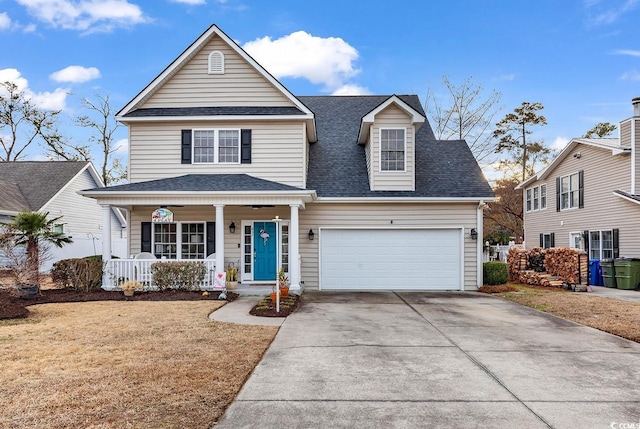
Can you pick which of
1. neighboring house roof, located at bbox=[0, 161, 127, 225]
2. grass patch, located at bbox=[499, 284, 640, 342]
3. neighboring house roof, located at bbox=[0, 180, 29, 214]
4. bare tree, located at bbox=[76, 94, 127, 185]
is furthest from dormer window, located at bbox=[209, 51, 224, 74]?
bare tree, located at bbox=[76, 94, 127, 185]

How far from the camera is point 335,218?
1357 cm

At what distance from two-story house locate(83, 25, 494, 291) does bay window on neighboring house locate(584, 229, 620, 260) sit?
6.56 meters

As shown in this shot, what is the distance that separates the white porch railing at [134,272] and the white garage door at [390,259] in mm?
3584

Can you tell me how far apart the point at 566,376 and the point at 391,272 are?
8.60 meters

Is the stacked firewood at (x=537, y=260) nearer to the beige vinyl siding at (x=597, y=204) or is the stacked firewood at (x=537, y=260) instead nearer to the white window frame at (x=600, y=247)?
the white window frame at (x=600, y=247)

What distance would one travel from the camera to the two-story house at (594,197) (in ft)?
50.4

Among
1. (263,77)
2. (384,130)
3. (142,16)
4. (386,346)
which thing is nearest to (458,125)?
(384,130)

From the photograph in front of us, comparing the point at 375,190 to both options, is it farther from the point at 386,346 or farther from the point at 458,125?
the point at 458,125

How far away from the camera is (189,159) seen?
13.5 metres

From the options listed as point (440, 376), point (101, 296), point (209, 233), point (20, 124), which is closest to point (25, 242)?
point (101, 296)

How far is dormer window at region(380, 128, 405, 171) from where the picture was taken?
44.7ft

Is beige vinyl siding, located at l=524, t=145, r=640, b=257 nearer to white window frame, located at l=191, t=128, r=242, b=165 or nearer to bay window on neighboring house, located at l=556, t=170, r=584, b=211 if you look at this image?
bay window on neighboring house, located at l=556, t=170, r=584, b=211

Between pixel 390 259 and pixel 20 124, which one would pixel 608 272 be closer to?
pixel 390 259

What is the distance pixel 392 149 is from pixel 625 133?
939 cm
